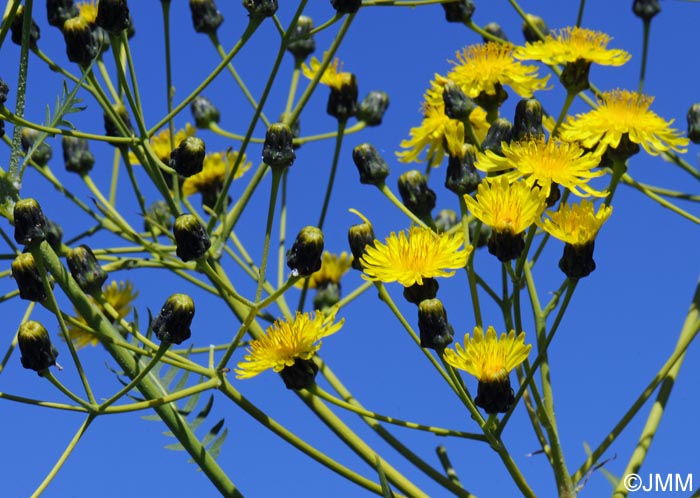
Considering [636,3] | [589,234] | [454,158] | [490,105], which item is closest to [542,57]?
[490,105]

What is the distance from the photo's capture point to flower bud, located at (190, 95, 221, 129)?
3090 millimetres

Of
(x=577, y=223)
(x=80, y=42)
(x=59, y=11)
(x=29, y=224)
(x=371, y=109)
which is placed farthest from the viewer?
(x=371, y=109)

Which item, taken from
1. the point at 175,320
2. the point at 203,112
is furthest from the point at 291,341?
the point at 203,112

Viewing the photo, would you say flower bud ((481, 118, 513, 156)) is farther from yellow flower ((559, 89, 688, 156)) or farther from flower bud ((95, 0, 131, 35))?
flower bud ((95, 0, 131, 35))

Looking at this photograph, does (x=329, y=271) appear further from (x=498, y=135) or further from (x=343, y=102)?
(x=498, y=135)

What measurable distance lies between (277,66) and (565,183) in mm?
573

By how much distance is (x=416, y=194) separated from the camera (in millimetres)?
2402

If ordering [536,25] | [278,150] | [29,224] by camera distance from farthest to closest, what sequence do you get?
[536,25] < [278,150] < [29,224]

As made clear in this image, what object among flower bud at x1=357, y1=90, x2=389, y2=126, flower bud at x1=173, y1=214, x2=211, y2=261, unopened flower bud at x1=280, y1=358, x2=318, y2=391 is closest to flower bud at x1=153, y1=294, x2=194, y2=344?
flower bud at x1=173, y1=214, x2=211, y2=261

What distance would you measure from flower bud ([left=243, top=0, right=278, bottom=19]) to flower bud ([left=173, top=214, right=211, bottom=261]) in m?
0.42

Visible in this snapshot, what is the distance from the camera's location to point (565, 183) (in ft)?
6.85

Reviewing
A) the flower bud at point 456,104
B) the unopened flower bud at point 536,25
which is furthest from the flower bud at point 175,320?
the unopened flower bud at point 536,25

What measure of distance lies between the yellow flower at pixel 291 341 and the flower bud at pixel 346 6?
0.60 meters

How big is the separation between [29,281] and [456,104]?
964 mm
